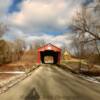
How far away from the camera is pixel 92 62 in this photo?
185 ft

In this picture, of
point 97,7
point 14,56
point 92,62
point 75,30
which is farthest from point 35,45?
point 97,7

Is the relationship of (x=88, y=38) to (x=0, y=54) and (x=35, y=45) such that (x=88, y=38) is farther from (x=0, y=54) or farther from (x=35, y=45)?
(x=35, y=45)

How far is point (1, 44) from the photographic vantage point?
71250mm

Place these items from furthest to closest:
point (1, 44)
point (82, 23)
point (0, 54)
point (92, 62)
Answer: point (0, 54)
point (1, 44)
point (92, 62)
point (82, 23)

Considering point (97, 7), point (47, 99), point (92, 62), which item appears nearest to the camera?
point (47, 99)

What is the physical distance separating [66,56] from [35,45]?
194 feet

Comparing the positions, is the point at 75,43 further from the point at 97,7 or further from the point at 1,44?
the point at 1,44

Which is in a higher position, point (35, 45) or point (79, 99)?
point (35, 45)

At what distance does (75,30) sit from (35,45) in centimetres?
11355

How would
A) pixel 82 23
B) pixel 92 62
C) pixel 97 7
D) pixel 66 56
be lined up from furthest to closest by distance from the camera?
1. pixel 66 56
2. pixel 92 62
3. pixel 82 23
4. pixel 97 7

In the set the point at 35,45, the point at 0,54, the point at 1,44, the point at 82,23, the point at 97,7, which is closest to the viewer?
the point at 97,7

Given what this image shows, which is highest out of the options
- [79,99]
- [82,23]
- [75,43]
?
[82,23]

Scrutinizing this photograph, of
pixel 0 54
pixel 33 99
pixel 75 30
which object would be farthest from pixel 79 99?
pixel 0 54

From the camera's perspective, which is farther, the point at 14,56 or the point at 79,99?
the point at 14,56
